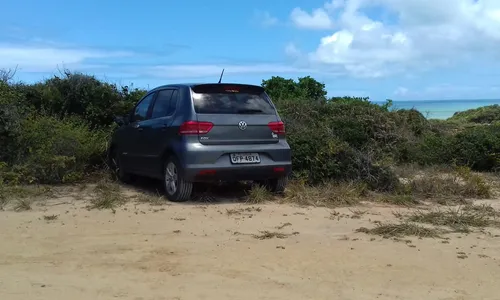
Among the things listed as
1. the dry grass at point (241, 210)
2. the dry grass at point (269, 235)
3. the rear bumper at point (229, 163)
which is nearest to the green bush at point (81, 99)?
the rear bumper at point (229, 163)

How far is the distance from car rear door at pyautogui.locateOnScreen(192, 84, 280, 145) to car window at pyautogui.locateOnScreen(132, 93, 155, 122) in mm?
1433

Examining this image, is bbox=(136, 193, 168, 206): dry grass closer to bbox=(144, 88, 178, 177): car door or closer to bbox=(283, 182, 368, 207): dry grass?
bbox=(144, 88, 178, 177): car door

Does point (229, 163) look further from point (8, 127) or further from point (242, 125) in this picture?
point (8, 127)

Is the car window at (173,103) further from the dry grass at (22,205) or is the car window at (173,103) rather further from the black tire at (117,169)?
the dry grass at (22,205)

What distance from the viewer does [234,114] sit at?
26.5ft

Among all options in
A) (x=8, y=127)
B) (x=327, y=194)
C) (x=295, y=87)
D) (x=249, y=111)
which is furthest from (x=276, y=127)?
(x=295, y=87)

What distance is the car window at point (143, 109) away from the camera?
30.2 ft

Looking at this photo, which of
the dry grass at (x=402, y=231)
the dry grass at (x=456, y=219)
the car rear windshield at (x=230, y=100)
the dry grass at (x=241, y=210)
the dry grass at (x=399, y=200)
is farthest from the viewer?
the dry grass at (x=399, y=200)

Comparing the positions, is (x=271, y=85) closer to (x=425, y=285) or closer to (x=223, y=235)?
(x=223, y=235)

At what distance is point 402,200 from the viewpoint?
8.44 metres

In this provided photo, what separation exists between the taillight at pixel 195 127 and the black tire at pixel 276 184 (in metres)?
1.49

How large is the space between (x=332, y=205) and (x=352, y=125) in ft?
13.0

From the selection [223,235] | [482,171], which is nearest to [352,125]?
[482,171]

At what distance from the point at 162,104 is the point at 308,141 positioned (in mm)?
2667
